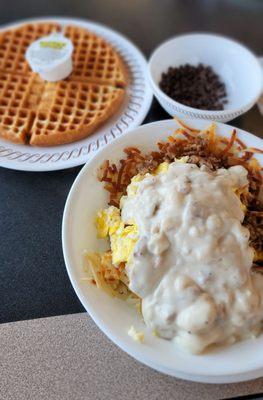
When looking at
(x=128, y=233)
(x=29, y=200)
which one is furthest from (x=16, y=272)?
(x=128, y=233)

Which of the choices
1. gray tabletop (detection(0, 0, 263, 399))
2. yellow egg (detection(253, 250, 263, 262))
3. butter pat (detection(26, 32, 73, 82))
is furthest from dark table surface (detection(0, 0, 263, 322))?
yellow egg (detection(253, 250, 263, 262))

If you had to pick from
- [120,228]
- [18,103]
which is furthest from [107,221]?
[18,103]

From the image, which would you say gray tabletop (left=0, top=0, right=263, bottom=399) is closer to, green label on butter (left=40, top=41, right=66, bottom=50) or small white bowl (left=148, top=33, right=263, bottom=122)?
small white bowl (left=148, top=33, right=263, bottom=122)

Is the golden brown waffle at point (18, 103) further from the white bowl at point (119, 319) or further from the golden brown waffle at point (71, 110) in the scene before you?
the white bowl at point (119, 319)

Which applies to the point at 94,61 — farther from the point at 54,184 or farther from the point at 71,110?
the point at 54,184

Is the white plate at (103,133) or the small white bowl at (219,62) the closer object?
the white plate at (103,133)

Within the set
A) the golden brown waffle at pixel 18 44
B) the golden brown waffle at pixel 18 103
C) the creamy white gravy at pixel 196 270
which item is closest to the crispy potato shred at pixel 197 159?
the creamy white gravy at pixel 196 270
